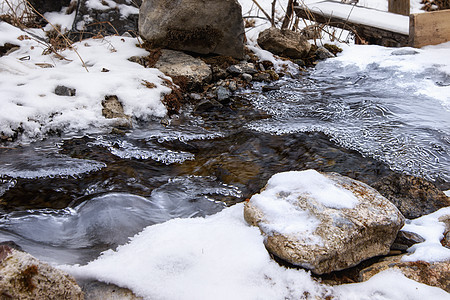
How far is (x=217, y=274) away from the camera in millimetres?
1708

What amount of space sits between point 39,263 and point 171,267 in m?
0.60

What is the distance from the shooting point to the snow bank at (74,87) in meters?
3.68

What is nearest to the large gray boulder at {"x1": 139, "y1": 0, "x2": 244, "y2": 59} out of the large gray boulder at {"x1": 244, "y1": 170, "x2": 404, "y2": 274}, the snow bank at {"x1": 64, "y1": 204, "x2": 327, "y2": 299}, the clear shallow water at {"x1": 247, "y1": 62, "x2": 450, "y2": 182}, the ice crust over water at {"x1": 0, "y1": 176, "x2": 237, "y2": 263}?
the clear shallow water at {"x1": 247, "y1": 62, "x2": 450, "y2": 182}

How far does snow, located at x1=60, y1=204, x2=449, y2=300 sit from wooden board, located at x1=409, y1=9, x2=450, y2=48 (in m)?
6.66

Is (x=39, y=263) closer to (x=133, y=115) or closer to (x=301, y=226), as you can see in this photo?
(x=301, y=226)

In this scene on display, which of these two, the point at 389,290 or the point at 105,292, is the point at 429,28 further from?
the point at 105,292

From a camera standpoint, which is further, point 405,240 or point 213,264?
point 405,240

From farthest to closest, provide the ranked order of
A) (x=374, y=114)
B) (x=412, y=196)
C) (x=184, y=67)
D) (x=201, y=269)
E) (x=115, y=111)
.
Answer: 1. (x=184, y=67)
2. (x=374, y=114)
3. (x=115, y=111)
4. (x=412, y=196)
5. (x=201, y=269)

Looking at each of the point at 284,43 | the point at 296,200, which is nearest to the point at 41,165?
the point at 296,200

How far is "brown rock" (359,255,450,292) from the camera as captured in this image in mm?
1697

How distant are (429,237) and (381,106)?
9.49 ft

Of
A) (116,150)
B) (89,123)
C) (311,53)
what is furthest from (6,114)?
(311,53)

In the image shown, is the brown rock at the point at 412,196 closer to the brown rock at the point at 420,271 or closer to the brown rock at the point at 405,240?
the brown rock at the point at 405,240

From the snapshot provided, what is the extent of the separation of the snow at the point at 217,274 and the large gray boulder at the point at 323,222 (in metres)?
0.09
